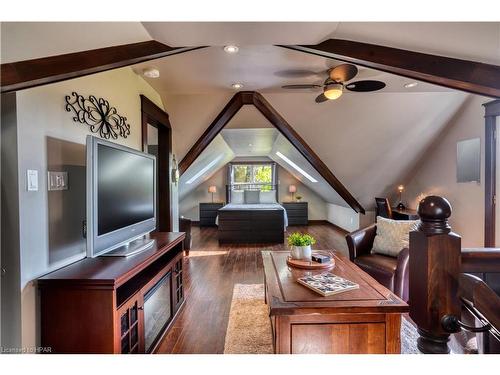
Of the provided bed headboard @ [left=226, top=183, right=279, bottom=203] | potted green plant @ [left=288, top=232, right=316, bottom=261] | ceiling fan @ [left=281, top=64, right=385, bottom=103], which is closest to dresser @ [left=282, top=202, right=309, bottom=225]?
bed headboard @ [left=226, top=183, right=279, bottom=203]

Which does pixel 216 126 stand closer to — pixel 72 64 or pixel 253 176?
pixel 72 64

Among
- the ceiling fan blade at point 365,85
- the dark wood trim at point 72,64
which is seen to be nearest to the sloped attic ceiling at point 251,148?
the ceiling fan blade at point 365,85

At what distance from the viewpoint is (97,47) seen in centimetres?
133

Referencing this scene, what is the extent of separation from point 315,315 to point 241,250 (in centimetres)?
355

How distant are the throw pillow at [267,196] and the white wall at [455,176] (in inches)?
154

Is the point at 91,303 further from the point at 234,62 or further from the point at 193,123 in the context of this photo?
the point at 193,123

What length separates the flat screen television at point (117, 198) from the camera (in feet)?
4.95

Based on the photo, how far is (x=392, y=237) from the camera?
2811mm

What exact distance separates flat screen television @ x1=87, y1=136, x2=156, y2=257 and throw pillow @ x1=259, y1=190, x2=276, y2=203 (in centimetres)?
555

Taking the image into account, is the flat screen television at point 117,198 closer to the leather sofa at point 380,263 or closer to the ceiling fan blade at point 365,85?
the ceiling fan blade at point 365,85

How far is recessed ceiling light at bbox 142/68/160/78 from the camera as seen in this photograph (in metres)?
2.50

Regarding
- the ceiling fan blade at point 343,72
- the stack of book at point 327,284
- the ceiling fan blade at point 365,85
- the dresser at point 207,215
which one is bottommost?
the dresser at point 207,215

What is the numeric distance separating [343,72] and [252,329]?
2.30m
